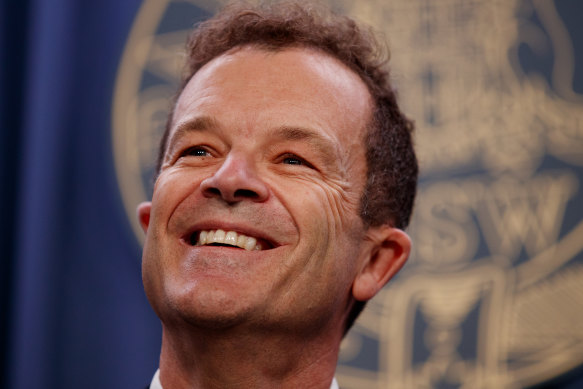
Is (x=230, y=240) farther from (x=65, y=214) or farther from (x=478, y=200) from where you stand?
(x=65, y=214)

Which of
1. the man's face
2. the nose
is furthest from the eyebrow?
the nose

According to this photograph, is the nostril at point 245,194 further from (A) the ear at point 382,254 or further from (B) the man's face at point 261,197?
(A) the ear at point 382,254

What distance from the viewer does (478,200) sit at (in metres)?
2.69

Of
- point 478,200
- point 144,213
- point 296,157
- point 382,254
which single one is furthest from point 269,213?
point 478,200

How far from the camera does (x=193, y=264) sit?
1470 mm

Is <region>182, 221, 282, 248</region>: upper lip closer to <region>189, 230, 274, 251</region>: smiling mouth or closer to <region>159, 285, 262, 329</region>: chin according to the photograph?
<region>189, 230, 274, 251</region>: smiling mouth

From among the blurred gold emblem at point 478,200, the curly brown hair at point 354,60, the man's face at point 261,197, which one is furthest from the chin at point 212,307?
the blurred gold emblem at point 478,200

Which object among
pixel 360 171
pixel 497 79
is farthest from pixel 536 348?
pixel 360 171

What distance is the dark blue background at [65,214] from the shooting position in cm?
277

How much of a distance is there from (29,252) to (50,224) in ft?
0.46

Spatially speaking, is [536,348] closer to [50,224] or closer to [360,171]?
[360,171]

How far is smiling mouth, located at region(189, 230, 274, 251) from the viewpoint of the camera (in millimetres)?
1486

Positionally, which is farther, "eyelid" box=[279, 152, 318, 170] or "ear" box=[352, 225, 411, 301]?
"ear" box=[352, 225, 411, 301]

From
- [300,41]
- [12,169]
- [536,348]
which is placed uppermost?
[300,41]
